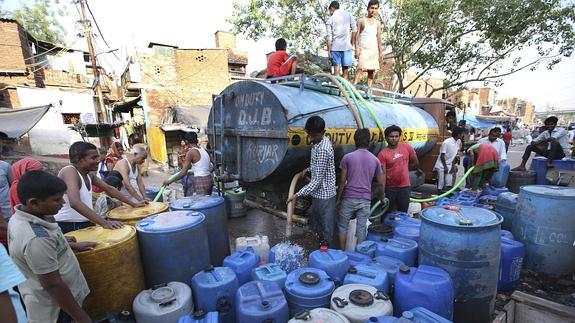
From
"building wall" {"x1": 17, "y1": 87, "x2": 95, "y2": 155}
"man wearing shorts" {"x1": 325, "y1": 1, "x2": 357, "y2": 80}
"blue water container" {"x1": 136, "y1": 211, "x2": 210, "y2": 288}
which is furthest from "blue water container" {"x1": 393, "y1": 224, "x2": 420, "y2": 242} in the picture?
"building wall" {"x1": 17, "y1": 87, "x2": 95, "y2": 155}

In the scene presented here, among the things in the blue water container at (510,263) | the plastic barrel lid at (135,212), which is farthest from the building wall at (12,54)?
the blue water container at (510,263)

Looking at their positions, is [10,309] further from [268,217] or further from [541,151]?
[541,151]

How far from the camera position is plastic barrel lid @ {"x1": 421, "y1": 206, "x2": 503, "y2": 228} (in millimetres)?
2557

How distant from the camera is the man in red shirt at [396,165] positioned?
13.9 ft

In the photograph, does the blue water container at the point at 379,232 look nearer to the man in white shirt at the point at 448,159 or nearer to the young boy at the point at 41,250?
the young boy at the point at 41,250

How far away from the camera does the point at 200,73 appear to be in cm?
1912

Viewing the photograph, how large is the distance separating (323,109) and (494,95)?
6445cm

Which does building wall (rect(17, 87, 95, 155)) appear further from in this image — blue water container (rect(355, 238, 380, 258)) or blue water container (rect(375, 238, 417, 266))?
blue water container (rect(375, 238, 417, 266))

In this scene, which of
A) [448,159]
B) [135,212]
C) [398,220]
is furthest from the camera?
[448,159]

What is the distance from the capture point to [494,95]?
52.7 metres

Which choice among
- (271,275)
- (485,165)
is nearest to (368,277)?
(271,275)

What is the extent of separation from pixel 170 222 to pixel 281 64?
3.66 meters

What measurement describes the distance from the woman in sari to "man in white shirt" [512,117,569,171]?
4.87 ft

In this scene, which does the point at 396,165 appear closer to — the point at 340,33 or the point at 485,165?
the point at 485,165
